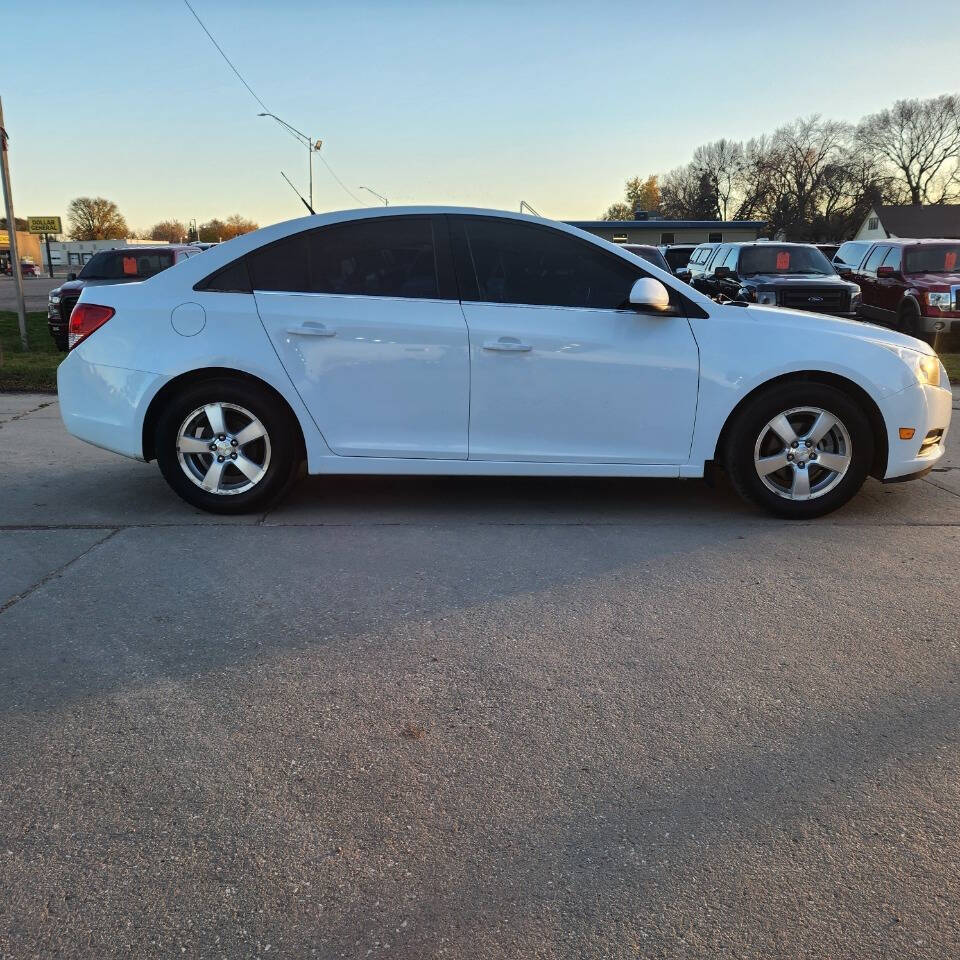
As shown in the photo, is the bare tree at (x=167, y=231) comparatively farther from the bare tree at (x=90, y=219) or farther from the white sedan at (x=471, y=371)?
the white sedan at (x=471, y=371)

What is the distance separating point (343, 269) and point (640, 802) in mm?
3758

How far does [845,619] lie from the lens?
13.4 ft

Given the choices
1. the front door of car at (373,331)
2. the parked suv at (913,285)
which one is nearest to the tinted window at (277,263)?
the front door of car at (373,331)

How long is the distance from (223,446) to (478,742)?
3.09 metres

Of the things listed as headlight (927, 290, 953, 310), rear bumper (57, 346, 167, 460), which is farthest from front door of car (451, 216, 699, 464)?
headlight (927, 290, 953, 310)

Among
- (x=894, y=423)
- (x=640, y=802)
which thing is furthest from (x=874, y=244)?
(x=640, y=802)

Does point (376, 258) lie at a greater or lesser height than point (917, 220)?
lesser

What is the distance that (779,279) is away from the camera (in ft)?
51.2

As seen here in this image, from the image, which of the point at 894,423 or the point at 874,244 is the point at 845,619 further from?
the point at 874,244

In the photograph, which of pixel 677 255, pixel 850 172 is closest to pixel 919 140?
pixel 850 172

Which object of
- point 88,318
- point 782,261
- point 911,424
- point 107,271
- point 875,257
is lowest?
point 911,424

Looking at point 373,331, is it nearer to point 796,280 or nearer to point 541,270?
point 541,270

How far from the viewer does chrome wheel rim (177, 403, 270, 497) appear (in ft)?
18.1

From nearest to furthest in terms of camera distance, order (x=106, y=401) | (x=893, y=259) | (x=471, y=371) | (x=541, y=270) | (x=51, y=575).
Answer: (x=51, y=575) → (x=471, y=371) → (x=541, y=270) → (x=106, y=401) → (x=893, y=259)
